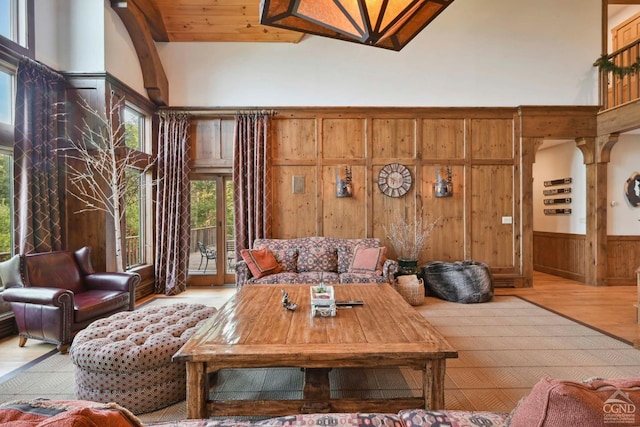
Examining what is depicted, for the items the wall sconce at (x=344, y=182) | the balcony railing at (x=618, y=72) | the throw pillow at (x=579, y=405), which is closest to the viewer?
the throw pillow at (x=579, y=405)

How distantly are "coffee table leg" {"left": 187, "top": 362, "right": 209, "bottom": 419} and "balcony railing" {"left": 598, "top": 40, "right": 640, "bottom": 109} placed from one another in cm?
707

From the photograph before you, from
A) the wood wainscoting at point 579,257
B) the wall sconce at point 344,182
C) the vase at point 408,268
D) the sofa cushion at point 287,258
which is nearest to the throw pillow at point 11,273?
the sofa cushion at point 287,258

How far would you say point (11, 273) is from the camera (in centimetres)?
318

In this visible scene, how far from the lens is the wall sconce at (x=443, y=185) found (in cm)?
548

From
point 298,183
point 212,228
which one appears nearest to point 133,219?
point 212,228

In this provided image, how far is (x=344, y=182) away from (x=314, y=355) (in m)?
3.95

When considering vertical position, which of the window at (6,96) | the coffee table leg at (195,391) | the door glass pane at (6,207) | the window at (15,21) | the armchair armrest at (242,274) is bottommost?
the coffee table leg at (195,391)

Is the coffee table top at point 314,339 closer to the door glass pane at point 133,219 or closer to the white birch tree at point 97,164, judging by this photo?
the white birch tree at point 97,164

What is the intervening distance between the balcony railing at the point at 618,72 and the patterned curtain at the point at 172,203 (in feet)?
23.7

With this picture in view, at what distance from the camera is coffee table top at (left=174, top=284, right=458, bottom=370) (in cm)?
179

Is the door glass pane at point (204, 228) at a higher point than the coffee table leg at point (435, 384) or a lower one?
higher

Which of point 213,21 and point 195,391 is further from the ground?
point 213,21

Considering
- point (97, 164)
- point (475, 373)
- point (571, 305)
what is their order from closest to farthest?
point (475, 373)
point (97, 164)
point (571, 305)

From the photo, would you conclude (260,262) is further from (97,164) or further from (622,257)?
(622,257)
